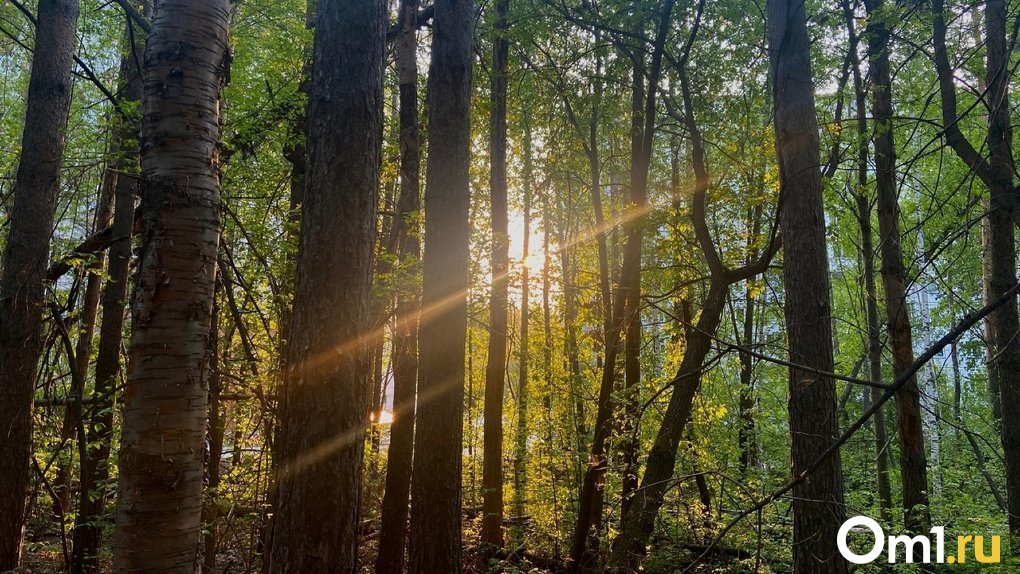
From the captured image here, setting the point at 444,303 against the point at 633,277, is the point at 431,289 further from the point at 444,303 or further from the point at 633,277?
the point at 633,277

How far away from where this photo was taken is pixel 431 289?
5.07 metres

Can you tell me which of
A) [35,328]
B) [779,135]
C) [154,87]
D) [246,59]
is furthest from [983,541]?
[246,59]

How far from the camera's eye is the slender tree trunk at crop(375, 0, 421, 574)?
673 centimetres

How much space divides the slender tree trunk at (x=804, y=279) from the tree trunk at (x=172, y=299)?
3461 millimetres

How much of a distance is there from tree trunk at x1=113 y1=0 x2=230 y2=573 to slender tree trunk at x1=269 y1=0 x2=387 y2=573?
1.23 ft

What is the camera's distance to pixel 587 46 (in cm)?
882

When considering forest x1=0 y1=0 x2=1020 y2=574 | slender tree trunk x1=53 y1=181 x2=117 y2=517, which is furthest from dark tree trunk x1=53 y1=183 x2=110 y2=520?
forest x1=0 y1=0 x2=1020 y2=574

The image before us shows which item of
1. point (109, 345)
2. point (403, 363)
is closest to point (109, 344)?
point (109, 345)

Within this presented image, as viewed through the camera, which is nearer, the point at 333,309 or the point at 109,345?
the point at 333,309

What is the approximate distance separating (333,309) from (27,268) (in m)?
3.60

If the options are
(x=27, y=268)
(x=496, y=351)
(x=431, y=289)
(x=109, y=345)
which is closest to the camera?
(x=27, y=268)

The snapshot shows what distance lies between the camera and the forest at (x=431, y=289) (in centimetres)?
239

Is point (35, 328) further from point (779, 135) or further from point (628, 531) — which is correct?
point (779, 135)

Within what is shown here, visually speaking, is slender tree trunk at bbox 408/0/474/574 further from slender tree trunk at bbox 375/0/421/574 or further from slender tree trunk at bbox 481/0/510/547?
slender tree trunk at bbox 481/0/510/547
